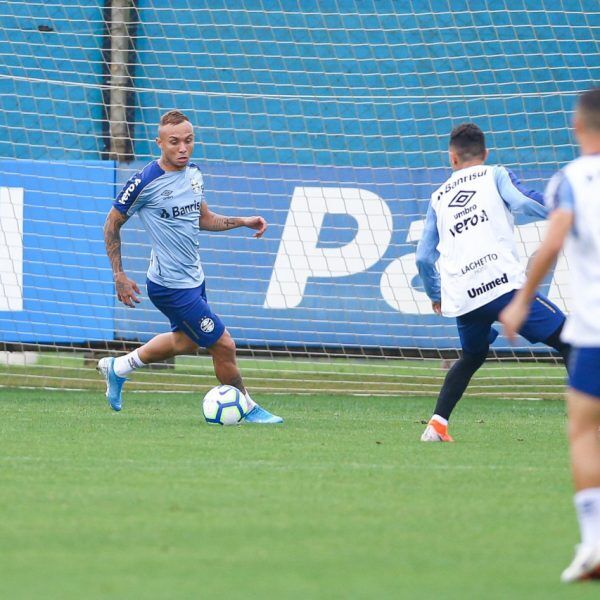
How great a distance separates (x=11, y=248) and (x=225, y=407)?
14.2ft

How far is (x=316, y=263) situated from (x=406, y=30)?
285 centimetres

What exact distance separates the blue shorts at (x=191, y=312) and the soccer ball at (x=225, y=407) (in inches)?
15.5

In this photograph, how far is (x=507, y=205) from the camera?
845cm

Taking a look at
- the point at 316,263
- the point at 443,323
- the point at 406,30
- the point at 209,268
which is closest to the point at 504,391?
the point at 443,323

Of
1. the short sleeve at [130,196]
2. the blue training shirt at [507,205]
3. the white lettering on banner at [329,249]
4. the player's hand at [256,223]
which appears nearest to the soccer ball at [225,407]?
the player's hand at [256,223]

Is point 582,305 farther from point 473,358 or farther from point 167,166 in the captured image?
point 167,166

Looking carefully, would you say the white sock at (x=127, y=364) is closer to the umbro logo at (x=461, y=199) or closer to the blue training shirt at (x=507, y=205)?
the blue training shirt at (x=507, y=205)

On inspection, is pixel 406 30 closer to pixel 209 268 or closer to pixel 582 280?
pixel 209 268

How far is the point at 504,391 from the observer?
42.9 feet

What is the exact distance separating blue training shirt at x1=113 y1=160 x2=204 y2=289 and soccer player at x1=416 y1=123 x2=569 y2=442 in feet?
6.67

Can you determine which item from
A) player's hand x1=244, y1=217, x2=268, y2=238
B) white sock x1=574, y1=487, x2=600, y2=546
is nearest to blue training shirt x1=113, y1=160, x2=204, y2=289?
player's hand x1=244, y1=217, x2=268, y2=238

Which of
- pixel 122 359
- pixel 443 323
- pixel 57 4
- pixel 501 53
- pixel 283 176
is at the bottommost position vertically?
pixel 122 359

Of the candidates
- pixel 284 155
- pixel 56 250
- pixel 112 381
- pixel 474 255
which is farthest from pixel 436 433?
Answer: pixel 284 155

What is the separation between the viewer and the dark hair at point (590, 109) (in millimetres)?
4871
